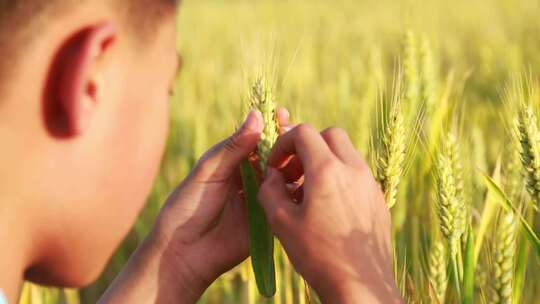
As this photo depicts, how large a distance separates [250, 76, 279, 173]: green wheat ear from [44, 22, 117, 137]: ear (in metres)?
0.22

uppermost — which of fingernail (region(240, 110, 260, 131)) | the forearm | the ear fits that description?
the ear

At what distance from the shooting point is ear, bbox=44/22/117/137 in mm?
805

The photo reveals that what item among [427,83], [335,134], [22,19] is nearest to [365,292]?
[335,134]

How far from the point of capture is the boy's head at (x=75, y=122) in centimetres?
81

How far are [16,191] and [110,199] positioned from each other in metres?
0.09

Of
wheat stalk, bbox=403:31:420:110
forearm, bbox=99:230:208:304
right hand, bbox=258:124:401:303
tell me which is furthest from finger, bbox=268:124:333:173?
wheat stalk, bbox=403:31:420:110

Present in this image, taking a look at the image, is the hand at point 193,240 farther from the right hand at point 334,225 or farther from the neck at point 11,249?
the neck at point 11,249

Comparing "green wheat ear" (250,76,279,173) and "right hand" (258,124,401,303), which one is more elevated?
"green wheat ear" (250,76,279,173)

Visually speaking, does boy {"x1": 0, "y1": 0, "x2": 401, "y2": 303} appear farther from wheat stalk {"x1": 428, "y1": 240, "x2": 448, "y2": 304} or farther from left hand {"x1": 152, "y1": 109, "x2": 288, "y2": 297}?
wheat stalk {"x1": 428, "y1": 240, "x2": 448, "y2": 304}

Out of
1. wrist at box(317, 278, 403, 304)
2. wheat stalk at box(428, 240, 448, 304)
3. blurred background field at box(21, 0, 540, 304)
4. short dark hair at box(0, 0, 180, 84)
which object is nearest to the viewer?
short dark hair at box(0, 0, 180, 84)

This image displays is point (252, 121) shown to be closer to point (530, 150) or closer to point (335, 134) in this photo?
point (335, 134)

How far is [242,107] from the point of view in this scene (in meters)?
1.12

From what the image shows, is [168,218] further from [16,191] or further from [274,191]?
[16,191]

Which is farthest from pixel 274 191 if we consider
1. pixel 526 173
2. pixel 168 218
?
pixel 526 173
